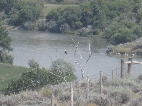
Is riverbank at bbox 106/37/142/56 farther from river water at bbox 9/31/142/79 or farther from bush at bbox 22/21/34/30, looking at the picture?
bush at bbox 22/21/34/30

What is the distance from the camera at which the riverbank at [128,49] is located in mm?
38625

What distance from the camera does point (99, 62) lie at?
31422 millimetres

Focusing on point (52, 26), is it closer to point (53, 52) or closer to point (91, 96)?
point (53, 52)

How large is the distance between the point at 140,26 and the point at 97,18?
5.23m

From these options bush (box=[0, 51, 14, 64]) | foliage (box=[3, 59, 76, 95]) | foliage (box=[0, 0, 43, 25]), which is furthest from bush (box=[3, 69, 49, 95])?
foliage (box=[0, 0, 43, 25])

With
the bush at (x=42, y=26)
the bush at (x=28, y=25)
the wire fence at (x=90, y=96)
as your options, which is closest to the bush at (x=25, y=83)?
the wire fence at (x=90, y=96)

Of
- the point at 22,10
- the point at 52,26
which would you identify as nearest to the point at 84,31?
the point at 52,26

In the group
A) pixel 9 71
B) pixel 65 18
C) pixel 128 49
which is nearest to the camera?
pixel 9 71

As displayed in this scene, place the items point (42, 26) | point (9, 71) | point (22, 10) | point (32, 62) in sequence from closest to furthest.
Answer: point (9, 71)
point (32, 62)
point (42, 26)
point (22, 10)

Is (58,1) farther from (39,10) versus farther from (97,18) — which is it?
(97,18)

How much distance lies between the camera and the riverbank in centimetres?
3862

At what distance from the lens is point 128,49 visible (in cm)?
4022

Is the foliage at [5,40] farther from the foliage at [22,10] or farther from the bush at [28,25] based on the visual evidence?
the foliage at [22,10]

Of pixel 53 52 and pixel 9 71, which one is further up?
pixel 9 71
